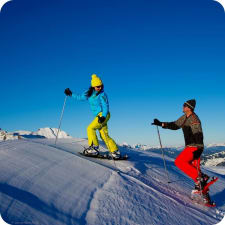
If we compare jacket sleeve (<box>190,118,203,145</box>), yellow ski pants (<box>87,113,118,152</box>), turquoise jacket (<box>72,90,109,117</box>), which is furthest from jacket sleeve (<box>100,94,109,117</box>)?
jacket sleeve (<box>190,118,203,145</box>)

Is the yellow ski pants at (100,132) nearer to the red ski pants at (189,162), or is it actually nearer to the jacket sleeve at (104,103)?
the jacket sleeve at (104,103)

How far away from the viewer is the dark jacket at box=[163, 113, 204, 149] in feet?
20.4

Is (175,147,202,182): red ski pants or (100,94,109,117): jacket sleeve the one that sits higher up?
(100,94,109,117): jacket sleeve

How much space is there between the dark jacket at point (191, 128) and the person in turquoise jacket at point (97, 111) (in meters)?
2.36

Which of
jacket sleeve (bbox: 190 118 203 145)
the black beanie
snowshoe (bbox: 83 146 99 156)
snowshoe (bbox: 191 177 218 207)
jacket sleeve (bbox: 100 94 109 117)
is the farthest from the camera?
jacket sleeve (bbox: 100 94 109 117)

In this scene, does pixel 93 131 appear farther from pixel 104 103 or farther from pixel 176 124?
pixel 176 124

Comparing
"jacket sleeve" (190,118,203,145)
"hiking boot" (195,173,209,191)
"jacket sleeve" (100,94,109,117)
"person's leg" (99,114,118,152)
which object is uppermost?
"jacket sleeve" (100,94,109,117)

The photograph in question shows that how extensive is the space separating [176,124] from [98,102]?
107 inches

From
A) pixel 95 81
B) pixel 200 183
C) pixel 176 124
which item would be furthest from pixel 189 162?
pixel 95 81

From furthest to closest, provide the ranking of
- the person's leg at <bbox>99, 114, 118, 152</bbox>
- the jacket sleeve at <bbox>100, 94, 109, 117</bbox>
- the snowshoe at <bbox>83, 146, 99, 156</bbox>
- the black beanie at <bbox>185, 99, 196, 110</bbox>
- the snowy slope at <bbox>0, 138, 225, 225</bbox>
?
1. the person's leg at <bbox>99, 114, 118, 152</bbox>
2. the jacket sleeve at <bbox>100, 94, 109, 117</bbox>
3. the snowshoe at <bbox>83, 146, 99, 156</bbox>
4. the black beanie at <bbox>185, 99, 196, 110</bbox>
5. the snowy slope at <bbox>0, 138, 225, 225</bbox>

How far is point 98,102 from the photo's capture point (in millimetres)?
7988

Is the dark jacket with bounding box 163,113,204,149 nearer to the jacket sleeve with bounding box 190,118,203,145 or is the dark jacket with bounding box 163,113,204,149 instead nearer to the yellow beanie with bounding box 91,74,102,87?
the jacket sleeve with bounding box 190,118,203,145

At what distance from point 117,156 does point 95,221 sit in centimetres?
426

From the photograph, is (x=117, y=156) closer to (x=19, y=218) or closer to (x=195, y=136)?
(x=195, y=136)
